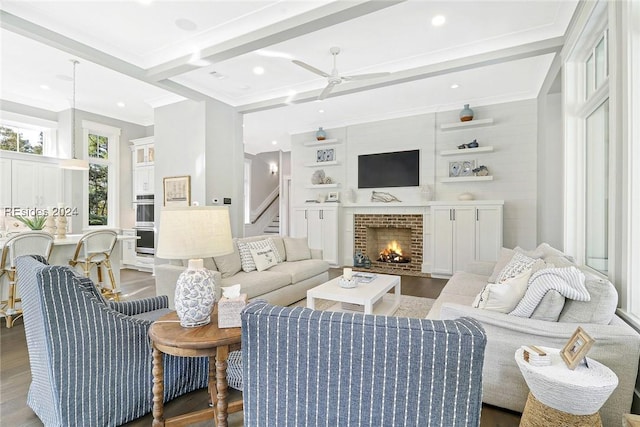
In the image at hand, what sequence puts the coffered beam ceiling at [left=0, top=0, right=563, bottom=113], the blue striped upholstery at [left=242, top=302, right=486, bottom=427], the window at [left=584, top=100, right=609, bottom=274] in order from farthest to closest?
the coffered beam ceiling at [left=0, top=0, right=563, bottom=113] < the window at [left=584, top=100, right=609, bottom=274] < the blue striped upholstery at [left=242, top=302, right=486, bottom=427]

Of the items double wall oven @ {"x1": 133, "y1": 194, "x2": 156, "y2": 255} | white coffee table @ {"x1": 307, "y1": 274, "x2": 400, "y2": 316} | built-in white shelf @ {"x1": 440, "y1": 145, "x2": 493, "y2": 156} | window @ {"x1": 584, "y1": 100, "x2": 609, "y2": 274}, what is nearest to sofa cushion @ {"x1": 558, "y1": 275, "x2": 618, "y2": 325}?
window @ {"x1": 584, "y1": 100, "x2": 609, "y2": 274}

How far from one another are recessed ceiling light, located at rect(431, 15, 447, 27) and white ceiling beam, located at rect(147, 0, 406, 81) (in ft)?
2.41

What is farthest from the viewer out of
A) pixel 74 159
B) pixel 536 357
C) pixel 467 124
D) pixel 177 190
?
pixel 467 124

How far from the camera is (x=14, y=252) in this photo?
320 centimetres

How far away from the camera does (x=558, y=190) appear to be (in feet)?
12.8

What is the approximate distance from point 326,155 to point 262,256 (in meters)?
3.58

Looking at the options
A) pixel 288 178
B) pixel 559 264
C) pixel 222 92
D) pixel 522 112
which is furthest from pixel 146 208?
pixel 522 112

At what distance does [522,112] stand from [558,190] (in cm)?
187

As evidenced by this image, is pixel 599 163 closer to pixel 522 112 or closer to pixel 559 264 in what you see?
pixel 559 264

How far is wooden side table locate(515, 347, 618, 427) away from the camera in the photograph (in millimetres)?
1309

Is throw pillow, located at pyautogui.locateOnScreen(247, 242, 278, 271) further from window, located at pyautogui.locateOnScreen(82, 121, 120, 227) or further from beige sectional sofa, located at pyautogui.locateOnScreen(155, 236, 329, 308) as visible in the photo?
window, located at pyautogui.locateOnScreen(82, 121, 120, 227)

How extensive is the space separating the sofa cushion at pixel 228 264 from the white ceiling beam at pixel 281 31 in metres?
2.19

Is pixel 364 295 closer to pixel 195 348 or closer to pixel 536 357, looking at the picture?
pixel 536 357

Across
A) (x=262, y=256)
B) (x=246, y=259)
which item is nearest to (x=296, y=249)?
(x=262, y=256)
